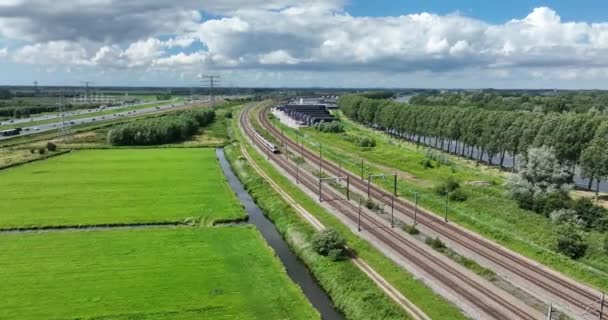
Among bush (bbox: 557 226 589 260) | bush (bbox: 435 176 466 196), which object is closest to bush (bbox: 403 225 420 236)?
bush (bbox: 557 226 589 260)

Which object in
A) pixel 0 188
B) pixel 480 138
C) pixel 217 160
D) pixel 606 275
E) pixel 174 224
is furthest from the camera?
pixel 217 160

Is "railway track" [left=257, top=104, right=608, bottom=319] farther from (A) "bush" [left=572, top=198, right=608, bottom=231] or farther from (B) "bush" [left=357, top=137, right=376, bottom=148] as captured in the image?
(B) "bush" [left=357, top=137, right=376, bottom=148]

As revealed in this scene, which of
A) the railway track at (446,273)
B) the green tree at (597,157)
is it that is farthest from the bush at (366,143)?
the railway track at (446,273)

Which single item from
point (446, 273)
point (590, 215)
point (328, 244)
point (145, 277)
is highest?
point (590, 215)

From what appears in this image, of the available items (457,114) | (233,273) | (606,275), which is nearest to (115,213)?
(233,273)

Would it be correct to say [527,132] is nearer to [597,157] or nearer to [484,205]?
[597,157]

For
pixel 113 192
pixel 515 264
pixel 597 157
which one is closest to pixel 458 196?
pixel 515 264

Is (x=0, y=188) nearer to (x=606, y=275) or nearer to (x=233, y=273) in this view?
(x=233, y=273)
